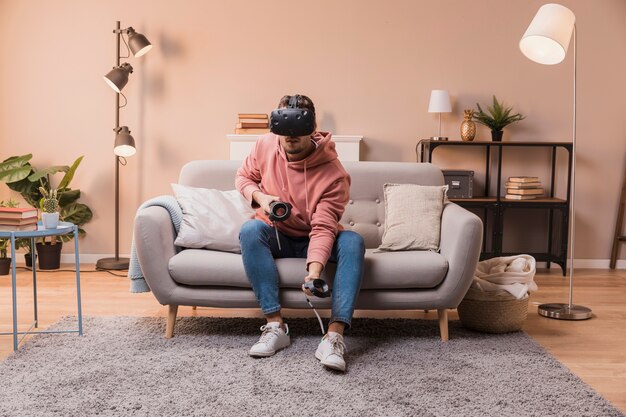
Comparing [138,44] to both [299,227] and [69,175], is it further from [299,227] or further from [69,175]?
[299,227]

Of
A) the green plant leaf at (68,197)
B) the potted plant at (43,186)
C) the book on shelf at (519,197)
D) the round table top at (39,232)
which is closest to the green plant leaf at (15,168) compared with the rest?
the potted plant at (43,186)

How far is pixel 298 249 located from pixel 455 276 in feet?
2.05

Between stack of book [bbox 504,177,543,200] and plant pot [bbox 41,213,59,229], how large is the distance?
2.93 meters

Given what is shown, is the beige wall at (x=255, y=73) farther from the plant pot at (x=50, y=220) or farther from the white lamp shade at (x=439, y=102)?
the plant pot at (x=50, y=220)

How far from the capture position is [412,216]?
3.18m

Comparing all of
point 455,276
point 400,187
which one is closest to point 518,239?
point 400,187

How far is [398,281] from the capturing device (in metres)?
2.85

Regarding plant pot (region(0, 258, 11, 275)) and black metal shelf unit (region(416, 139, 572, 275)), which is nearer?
plant pot (region(0, 258, 11, 275))

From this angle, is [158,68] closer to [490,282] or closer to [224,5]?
[224,5]

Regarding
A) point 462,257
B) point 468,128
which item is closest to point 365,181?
point 462,257

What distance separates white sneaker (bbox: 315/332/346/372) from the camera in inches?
97.1

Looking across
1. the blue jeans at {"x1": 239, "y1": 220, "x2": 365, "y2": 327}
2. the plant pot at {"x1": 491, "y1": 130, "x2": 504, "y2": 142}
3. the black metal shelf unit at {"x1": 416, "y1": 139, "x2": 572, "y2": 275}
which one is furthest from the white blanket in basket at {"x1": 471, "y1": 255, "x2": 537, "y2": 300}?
the plant pot at {"x1": 491, "y1": 130, "x2": 504, "y2": 142}

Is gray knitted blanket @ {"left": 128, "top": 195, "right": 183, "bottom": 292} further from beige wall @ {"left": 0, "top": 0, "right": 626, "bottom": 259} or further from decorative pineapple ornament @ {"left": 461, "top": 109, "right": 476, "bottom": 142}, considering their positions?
decorative pineapple ornament @ {"left": 461, "top": 109, "right": 476, "bottom": 142}

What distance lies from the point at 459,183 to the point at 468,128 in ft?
1.19
